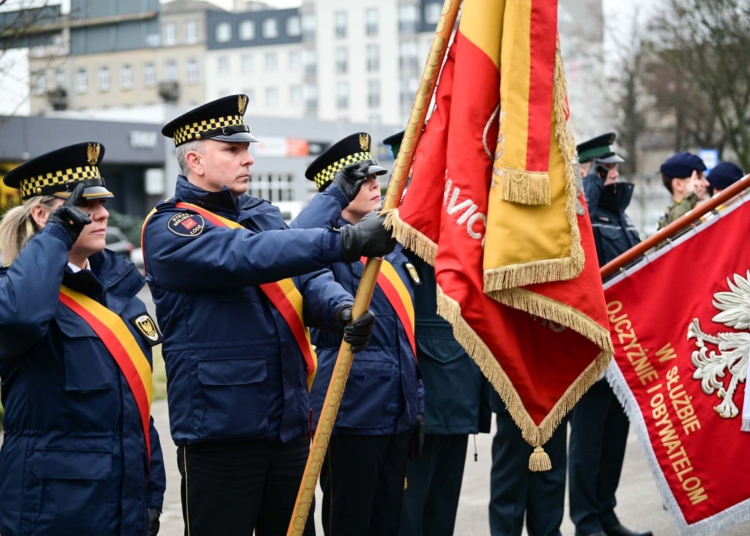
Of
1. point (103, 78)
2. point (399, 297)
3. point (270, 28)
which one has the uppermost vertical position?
point (270, 28)

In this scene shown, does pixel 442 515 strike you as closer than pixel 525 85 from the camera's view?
No

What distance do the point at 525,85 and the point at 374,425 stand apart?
171 cm

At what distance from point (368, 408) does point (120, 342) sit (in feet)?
4.03

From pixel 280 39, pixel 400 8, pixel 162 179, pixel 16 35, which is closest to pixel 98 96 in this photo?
pixel 280 39

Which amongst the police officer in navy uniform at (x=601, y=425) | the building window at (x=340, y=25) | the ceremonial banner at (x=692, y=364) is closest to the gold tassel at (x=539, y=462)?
the ceremonial banner at (x=692, y=364)

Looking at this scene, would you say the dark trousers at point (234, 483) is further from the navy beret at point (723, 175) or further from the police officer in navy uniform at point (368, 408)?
the navy beret at point (723, 175)

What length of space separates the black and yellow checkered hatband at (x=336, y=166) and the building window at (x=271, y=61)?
281ft

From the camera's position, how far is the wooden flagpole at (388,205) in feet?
10.8

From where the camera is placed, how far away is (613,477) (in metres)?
6.14

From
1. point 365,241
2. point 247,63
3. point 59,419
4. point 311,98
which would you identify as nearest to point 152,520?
point 59,419

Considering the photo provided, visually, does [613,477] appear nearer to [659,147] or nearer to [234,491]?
[234,491]

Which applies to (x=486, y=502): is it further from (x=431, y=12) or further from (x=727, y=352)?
(x=431, y=12)

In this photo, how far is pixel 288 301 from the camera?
3.78 m

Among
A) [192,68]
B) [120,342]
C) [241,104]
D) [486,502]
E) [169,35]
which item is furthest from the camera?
[169,35]
